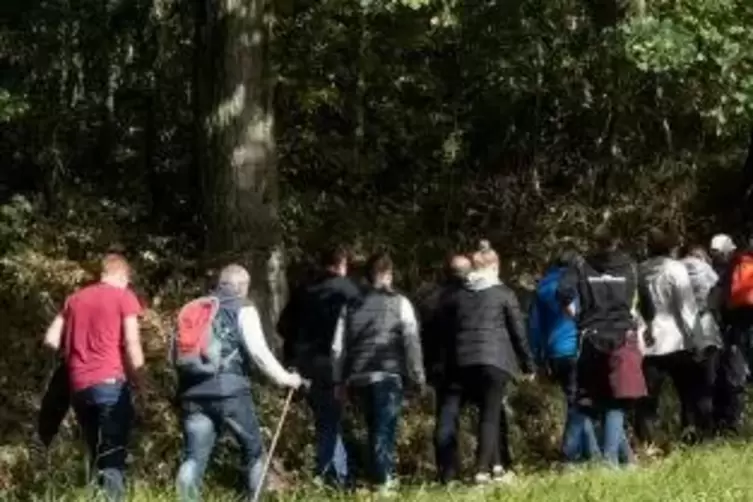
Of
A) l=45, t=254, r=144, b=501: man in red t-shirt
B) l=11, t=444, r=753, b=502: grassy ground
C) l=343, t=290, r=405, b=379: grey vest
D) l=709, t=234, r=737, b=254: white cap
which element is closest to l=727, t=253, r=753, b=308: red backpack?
l=709, t=234, r=737, b=254: white cap

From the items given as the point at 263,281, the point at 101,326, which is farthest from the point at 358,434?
the point at 101,326

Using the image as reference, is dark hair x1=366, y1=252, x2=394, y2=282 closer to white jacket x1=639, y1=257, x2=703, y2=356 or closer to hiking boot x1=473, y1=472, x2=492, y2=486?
hiking boot x1=473, y1=472, x2=492, y2=486

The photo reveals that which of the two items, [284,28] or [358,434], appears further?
[284,28]

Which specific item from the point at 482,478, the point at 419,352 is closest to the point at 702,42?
the point at 419,352

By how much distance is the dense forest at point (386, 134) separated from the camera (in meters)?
17.0

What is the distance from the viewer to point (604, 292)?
35.5 ft

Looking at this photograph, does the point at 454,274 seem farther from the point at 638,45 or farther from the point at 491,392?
the point at 638,45

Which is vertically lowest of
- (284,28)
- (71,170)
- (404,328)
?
(404,328)

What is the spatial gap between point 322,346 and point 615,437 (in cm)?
229

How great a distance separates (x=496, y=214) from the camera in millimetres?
21875

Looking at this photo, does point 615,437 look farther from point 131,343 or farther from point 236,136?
point 236,136

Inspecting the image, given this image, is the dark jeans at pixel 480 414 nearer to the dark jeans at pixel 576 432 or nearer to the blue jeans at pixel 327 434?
the dark jeans at pixel 576 432

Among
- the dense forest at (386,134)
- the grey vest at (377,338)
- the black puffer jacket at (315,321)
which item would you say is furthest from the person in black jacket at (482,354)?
the dense forest at (386,134)

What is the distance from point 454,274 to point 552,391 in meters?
4.23
